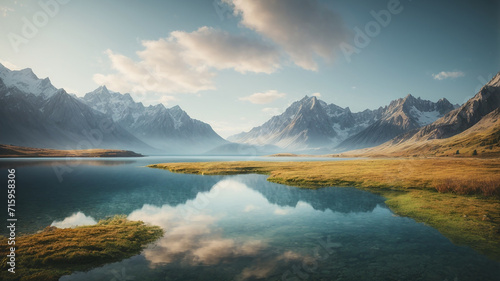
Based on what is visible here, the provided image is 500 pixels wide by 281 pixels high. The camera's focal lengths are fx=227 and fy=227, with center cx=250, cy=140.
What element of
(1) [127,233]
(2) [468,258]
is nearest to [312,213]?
(2) [468,258]

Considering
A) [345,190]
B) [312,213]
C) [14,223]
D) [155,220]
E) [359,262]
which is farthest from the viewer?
[345,190]

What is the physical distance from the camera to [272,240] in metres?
21.3

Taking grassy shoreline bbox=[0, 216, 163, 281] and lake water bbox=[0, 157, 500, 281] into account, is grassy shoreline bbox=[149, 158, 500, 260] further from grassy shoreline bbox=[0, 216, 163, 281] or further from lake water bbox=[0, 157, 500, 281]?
grassy shoreline bbox=[0, 216, 163, 281]

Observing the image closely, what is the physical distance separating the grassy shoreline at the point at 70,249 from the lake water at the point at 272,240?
1389mm

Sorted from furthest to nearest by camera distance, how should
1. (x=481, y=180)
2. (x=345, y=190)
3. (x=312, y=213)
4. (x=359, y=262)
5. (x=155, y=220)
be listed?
(x=345, y=190)
(x=481, y=180)
(x=312, y=213)
(x=155, y=220)
(x=359, y=262)

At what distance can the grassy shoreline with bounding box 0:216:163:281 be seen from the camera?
48.3ft

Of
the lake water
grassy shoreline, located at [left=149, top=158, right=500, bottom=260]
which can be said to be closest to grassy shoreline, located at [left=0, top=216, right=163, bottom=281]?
the lake water

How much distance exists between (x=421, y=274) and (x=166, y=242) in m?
19.9

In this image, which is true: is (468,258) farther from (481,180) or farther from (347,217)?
(481,180)

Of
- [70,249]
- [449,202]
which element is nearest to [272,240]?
[70,249]

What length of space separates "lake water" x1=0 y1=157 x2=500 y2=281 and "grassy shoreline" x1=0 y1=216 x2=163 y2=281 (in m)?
1.39

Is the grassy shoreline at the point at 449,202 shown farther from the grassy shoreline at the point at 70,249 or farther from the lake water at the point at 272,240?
the grassy shoreline at the point at 70,249

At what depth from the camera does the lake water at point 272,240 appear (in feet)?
50.6

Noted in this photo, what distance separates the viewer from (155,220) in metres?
27.8
